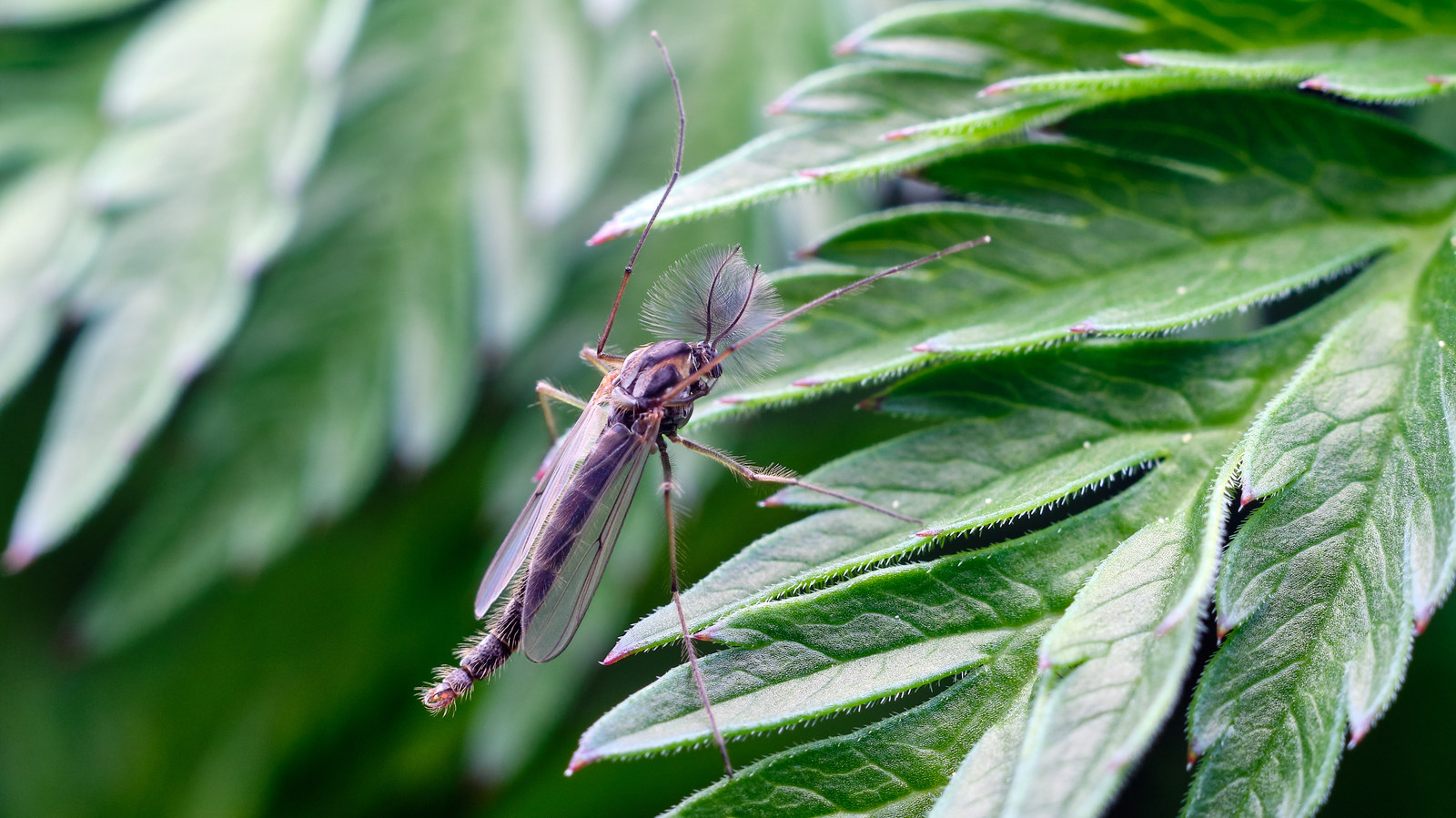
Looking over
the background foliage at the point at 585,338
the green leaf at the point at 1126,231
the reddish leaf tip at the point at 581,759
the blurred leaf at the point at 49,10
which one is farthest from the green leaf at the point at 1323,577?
the blurred leaf at the point at 49,10

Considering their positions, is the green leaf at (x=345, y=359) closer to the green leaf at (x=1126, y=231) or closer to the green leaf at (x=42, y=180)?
the green leaf at (x=42, y=180)

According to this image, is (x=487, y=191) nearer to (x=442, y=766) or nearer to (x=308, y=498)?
(x=308, y=498)

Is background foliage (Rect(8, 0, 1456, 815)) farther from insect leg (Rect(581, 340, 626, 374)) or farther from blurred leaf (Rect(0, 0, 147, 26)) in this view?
insect leg (Rect(581, 340, 626, 374))

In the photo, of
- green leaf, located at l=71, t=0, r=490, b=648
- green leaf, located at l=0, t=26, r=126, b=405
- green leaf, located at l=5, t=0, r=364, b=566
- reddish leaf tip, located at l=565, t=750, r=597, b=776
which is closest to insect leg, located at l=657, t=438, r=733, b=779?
reddish leaf tip, located at l=565, t=750, r=597, b=776

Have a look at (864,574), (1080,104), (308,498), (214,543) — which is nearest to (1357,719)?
(864,574)

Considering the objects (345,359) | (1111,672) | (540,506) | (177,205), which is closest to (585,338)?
(345,359)

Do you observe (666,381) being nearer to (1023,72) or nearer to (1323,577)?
(1023,72)
